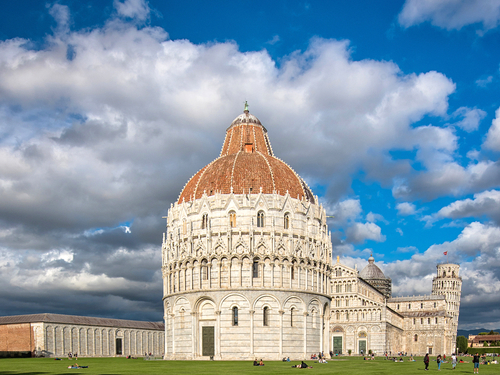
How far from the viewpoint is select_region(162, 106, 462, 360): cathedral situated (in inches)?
2506

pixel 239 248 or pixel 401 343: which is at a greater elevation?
pixel 239 248

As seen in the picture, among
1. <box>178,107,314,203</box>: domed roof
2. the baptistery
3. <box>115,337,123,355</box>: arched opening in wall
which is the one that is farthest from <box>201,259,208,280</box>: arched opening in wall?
<box>115,337,123,355</box>: arched opening in wall

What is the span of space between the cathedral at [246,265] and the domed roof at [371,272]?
76.8 metres

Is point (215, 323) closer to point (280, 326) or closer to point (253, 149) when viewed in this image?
point (280, 326)

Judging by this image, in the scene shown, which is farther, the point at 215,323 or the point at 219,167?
the point at 219,167

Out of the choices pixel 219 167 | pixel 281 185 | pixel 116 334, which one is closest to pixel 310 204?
pixel 281 185

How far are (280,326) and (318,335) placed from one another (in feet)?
23.7

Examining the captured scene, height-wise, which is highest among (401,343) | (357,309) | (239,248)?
(239,248)

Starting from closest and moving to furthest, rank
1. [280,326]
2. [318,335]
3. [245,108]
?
[280,326], [318,335], [245,108]

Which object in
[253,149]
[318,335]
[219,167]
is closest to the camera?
[318,335]

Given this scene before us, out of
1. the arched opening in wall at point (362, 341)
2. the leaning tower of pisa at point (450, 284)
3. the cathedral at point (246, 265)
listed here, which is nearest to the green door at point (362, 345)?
the arched opening in wall at point (362, 341)

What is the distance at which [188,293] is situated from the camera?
66438mm

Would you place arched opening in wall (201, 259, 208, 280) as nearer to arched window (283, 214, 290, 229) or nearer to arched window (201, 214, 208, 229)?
arched window (201, 214, 208, 229)

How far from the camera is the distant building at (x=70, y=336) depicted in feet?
285
